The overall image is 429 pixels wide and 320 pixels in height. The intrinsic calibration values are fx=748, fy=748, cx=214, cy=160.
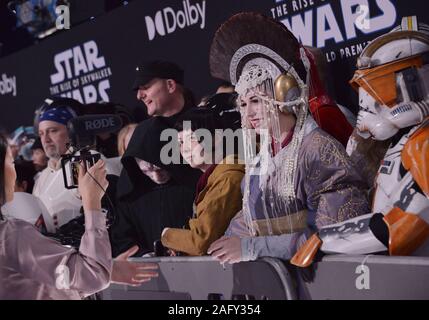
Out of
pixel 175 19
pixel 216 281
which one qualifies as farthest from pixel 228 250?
pixel 175 19

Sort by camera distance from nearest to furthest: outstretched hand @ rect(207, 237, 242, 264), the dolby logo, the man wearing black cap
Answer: outstretched hand @ rect(207, 237, 242, 264) → the man wearing black cap → the dolby logo

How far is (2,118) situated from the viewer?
607 cm

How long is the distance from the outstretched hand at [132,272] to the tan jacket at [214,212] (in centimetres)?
14

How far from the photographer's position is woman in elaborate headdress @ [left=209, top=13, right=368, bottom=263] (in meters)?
2.46

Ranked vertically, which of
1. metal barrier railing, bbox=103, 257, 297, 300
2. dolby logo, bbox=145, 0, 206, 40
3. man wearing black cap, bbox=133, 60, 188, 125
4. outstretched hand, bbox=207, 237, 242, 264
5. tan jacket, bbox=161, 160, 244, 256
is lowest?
metal barrier railing, bbox=103, 257, 297, 300

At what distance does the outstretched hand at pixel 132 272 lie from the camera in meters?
2.59

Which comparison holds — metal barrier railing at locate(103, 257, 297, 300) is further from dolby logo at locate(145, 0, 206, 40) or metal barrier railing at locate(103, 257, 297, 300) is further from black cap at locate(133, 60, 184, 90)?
dolby logo at locate(145, 0, 206, 40)

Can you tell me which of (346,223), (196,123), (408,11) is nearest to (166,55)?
(196,123)

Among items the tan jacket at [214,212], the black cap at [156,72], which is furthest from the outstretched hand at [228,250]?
the black cap at [156,72]

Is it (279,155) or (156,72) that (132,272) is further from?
(156,72)

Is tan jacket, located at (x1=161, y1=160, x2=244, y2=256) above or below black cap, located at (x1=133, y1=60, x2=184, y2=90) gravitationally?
below

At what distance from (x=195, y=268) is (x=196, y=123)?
631mm

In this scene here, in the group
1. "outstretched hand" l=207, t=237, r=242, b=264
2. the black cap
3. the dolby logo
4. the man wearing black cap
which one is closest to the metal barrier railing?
"outstretched hand" l=207, t=237, r=242, b=264

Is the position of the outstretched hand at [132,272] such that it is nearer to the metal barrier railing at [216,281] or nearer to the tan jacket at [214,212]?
the metal barrier railing at [216,281]
